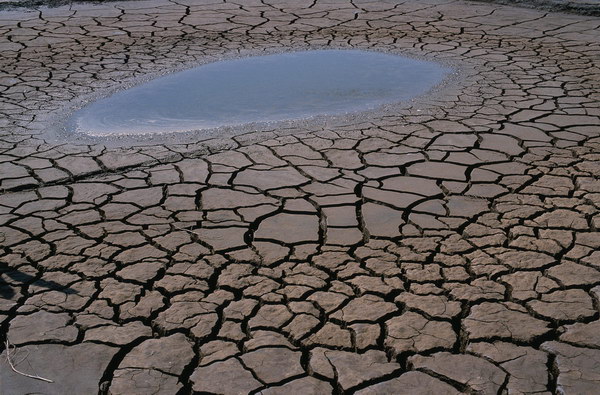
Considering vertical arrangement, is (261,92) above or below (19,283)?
above

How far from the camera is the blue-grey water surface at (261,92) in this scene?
5.69 meters

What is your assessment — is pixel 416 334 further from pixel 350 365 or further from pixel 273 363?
pixel 273 363

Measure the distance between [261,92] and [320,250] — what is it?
2.95 m

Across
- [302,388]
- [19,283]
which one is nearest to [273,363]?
[302,388]

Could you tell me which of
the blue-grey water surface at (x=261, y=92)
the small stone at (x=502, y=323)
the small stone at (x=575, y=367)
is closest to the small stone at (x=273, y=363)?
the small stone at (x=502, y=323)

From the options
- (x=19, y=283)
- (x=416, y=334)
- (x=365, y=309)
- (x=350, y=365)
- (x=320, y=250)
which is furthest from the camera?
(x=320, y=250)

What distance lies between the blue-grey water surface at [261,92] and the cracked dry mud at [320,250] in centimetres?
38

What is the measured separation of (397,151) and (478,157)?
0.51 m

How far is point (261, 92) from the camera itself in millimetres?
6355

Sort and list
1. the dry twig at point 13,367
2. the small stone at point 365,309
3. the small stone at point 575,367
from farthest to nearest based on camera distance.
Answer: the small stone at point 365,309 < the dry twig at point 13,367 < the small stone at point 575,367

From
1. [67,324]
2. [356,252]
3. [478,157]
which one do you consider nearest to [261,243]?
[356,252]

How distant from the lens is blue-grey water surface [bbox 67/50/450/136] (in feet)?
18.7

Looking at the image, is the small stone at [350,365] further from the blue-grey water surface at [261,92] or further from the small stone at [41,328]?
the blue-grey water surface at [261,92]

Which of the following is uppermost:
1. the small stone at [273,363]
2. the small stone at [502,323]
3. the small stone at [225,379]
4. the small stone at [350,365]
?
the small stone at [502,323]
